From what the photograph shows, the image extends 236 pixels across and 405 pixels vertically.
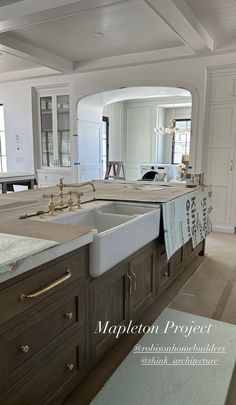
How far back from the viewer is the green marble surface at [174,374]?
1.43m

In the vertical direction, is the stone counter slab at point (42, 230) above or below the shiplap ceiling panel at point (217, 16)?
below

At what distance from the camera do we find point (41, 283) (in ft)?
3.64

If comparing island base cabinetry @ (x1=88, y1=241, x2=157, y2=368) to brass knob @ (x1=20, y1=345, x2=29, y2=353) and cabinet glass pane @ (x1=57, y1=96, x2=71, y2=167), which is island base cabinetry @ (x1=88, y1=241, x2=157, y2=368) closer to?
brass knob @ (x1=20, y1=345, x2=29, y2=353)

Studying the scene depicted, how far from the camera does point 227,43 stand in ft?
13.1

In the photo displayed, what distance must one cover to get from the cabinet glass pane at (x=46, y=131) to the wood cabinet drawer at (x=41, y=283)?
16.5 ft

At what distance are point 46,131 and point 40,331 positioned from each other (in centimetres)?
541

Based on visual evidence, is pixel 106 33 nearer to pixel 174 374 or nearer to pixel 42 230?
pixel 42 230

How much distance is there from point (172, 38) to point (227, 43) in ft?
2.45

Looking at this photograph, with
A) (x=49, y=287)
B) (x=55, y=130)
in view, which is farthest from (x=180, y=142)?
(x=49, y=287)

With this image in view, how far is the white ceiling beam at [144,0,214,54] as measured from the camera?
2.84 metres

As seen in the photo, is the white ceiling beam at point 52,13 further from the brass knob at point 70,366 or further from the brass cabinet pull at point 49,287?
the brass knob at point 70,366

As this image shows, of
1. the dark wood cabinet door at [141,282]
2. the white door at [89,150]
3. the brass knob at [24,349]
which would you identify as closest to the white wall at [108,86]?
the white door at [89,150]

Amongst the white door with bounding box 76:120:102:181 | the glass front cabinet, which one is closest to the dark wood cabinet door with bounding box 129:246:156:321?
the white door with bounding box 76:120:102:181

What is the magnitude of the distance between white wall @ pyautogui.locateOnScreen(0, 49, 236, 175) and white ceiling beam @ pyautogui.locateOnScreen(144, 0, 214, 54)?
37 centimetres
